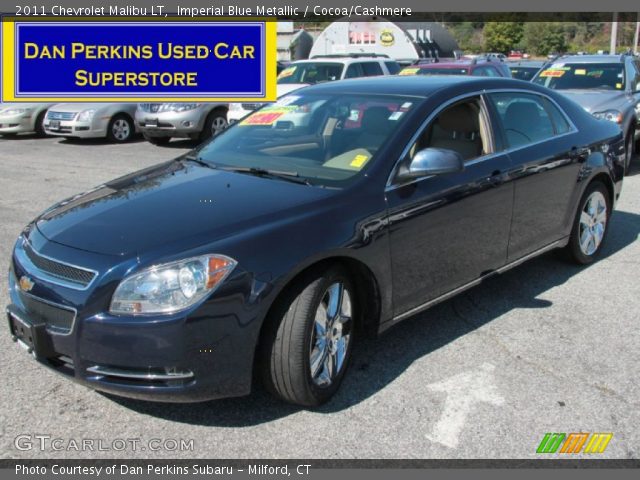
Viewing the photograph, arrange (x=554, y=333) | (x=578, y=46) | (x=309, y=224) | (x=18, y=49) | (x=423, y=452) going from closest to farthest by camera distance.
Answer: (x=423, y=452) < (x=309, y=224) < (x=554, y=333) < (x=18, y=49) < (x=578, y=46)

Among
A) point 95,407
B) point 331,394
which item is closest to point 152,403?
point 95,407

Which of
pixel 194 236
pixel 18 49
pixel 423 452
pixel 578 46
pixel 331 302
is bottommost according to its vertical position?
pixel 423 452

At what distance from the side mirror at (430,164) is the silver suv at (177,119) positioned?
10126 mm

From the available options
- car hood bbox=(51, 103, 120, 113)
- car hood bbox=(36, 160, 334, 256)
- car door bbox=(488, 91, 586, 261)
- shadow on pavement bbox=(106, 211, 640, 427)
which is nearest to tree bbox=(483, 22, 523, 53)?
car hood bbox=(51, 103, 120, 113)

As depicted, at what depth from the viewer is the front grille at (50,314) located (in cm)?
297

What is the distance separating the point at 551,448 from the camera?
3.07 metres

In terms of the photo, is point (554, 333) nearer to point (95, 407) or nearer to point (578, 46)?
point (95, 407)

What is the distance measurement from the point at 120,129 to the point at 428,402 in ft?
42.2

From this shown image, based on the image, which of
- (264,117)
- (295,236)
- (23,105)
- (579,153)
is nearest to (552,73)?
(579,153)

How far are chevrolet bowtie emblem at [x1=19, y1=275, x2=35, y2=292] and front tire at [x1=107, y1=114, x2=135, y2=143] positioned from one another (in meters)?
12.1

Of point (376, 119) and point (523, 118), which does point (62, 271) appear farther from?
point (523, 118)

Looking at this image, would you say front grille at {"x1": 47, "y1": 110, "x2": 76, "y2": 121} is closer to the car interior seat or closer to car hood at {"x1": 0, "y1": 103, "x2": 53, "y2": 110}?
car hood at {"x1": 0, "y1": 103, "x2": 53, "y2": 110}

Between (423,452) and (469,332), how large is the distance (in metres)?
1.42

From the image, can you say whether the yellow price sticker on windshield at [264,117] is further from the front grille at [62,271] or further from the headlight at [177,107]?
the headlight at [177,107]
